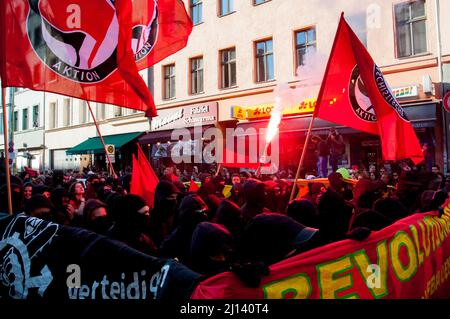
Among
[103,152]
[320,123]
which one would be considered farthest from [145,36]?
[103,152]

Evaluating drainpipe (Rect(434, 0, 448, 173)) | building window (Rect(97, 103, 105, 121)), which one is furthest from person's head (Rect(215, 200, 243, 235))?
building window (Rect(97, 103, 105, 121))

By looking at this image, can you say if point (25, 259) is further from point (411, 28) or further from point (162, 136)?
point (162, 136)

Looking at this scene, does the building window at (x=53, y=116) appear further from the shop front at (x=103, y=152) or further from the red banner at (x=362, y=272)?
the red banner at (x=362, y=272)

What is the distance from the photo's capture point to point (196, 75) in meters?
19.5

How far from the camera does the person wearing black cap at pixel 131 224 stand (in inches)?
117

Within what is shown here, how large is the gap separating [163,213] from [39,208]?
1.25 metres

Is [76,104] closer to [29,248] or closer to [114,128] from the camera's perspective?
[114,128]

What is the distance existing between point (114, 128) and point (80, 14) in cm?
1923

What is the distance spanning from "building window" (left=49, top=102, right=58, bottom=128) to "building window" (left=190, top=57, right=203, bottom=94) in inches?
559

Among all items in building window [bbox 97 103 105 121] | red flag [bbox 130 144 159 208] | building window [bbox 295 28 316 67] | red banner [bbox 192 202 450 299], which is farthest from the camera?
building window [bbox 97 103 105 121]

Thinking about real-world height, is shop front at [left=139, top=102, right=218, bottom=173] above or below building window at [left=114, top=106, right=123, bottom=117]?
below

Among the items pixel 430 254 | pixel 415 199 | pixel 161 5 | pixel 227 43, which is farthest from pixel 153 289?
pixel 227 43

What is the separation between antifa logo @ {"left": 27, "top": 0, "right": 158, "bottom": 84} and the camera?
4758 millimetres

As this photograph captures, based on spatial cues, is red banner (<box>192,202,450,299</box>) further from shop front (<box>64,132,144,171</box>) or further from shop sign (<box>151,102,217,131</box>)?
shop front (<box>64,132,144,171</box>)
